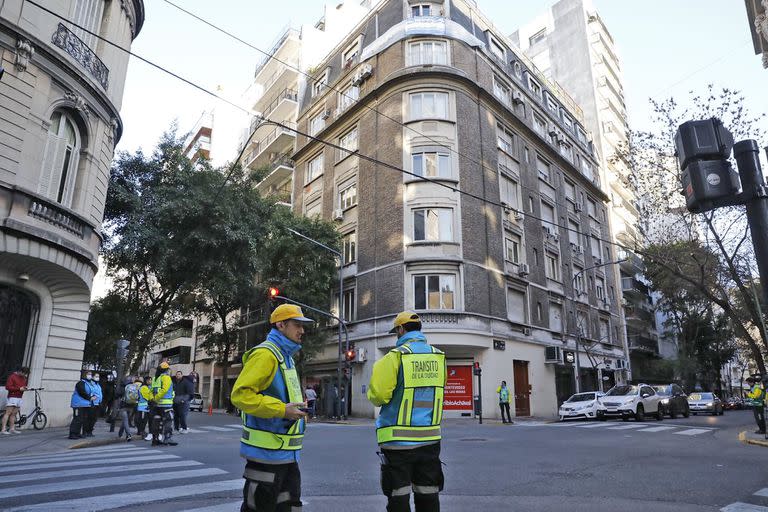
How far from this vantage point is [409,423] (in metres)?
3.81

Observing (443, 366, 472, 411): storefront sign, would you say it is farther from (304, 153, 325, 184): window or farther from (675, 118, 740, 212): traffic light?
(675, 118, 740, 212): traffic light

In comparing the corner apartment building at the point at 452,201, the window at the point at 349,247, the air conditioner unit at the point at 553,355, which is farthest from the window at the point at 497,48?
the air conditioner unit at the point at 553,355

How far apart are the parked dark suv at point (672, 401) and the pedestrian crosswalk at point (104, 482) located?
69.6 ft

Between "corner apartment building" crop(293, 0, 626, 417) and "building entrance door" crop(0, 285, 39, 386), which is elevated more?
"corner apartment building" crop(293, 0, 626, 417)

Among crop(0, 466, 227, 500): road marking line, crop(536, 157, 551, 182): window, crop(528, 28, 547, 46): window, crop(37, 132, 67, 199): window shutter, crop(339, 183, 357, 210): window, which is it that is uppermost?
crop(528, 28, 547, 46): window

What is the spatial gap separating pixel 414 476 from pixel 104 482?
482 centimetres

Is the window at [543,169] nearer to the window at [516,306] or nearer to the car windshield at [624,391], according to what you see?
the window at [516,306]

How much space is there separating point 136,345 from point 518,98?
24.8 meters

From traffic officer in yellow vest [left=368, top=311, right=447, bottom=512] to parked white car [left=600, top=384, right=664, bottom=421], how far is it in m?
20.0

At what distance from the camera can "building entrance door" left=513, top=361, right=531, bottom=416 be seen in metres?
27.2

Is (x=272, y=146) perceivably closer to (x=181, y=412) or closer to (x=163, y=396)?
(x=181, y=412)

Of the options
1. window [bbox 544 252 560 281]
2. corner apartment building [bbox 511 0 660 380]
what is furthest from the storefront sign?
corner apartment building [bbox 511 0 660 380]

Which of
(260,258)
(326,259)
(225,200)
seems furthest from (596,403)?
(225,200)

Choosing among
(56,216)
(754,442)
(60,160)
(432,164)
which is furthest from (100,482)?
(432,164)
